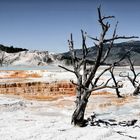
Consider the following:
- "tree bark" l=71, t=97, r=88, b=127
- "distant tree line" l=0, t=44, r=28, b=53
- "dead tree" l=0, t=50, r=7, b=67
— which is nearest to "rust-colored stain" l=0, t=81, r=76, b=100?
"tree bark" l=71, t=97, r=88, b=127

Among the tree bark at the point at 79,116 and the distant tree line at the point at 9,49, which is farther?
the distant tree line at the point at 9,49

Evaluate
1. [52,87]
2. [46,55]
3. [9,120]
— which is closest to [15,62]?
[46,55]

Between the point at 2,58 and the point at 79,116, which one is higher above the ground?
the point at 2,58

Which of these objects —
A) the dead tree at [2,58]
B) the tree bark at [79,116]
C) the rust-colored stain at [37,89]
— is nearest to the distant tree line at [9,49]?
the dead tree at [2,58]

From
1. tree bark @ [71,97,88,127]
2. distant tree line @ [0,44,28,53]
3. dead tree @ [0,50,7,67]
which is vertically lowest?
tree bark @ [71,97,88,127]

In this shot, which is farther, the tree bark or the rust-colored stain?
the rust-colored stain

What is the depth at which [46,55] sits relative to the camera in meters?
165

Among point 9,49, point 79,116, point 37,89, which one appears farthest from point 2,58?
point 79,116

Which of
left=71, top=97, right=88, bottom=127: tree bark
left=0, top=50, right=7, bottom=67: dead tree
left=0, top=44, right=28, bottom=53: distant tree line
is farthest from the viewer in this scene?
left=0, top=44, right=28, bottom=53: distant tree line

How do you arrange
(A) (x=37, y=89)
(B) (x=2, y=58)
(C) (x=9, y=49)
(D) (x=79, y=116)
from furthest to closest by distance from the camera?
(C) (x=9, y=49), (B) (x=2, y=58), (A) (x=37, y=89), (D) (x=79, y=116)

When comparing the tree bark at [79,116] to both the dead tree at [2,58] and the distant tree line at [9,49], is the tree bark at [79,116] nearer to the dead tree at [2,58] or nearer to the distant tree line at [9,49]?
the dead tree at [2,58]

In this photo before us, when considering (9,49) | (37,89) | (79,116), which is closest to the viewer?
(79,116)

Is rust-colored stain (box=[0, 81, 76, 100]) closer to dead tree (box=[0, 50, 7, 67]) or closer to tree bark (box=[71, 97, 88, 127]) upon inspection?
tree bark (box=[71, 97, 88, 127])

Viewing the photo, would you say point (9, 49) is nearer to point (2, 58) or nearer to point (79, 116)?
point (2, 58)
